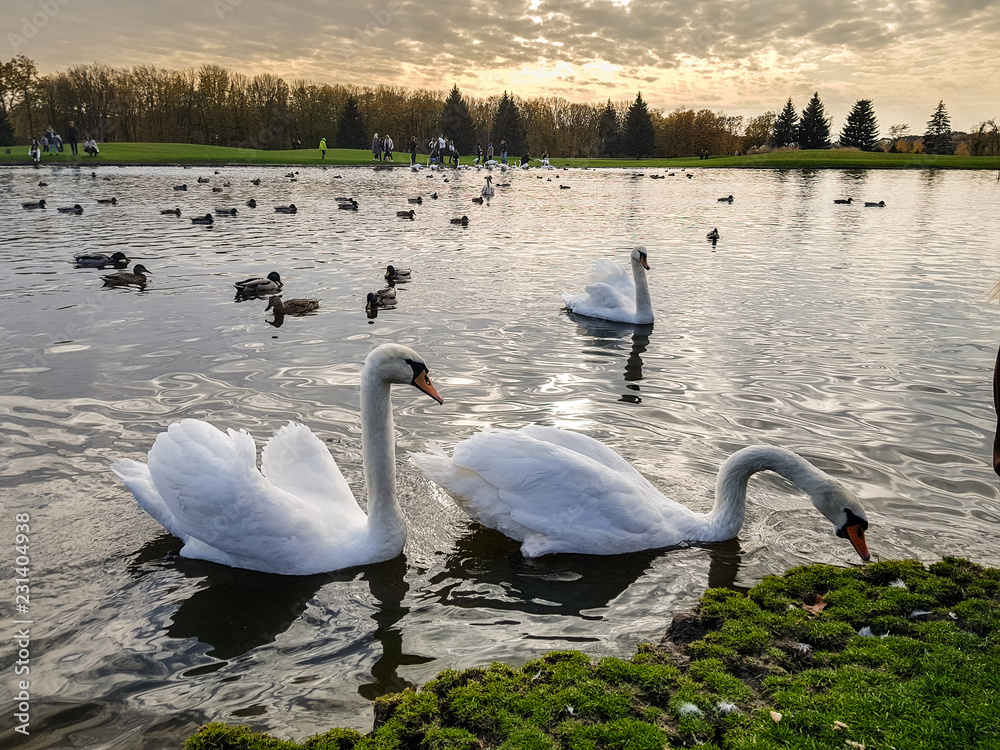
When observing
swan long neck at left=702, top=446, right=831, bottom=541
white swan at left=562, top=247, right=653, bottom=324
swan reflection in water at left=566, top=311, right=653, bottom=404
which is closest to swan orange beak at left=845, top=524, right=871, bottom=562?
swan long neck at left=702, top=446, right=831, bottom=541

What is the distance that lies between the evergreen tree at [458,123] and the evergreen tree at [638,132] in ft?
92.5

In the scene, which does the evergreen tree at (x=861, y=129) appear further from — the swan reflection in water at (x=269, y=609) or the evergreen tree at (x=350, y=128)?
the swan reflection in water at (x=269, y=609)

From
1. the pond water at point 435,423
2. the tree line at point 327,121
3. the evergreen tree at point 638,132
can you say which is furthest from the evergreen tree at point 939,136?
the pond water at point 435,423

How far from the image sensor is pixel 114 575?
17.0 ft

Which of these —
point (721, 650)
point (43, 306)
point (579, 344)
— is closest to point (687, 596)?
point (721, 650)

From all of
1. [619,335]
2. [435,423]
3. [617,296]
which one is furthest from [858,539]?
[617,296]

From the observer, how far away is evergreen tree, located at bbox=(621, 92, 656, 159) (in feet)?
395

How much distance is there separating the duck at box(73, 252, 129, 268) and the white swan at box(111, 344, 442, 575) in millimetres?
13197

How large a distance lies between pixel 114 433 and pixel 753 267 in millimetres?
14902

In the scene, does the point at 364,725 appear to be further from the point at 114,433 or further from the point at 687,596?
the point at 114,433

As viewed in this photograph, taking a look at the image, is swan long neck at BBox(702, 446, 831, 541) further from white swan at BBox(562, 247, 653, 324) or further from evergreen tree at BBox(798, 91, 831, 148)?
evergreen tree at BBox(798, 91, 831, 148)

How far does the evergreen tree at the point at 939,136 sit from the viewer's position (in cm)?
11294

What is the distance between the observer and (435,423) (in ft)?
26.6

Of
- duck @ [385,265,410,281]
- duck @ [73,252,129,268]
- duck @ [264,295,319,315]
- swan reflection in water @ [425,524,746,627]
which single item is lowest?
swan reflection in water @ [425,524,746,627]
